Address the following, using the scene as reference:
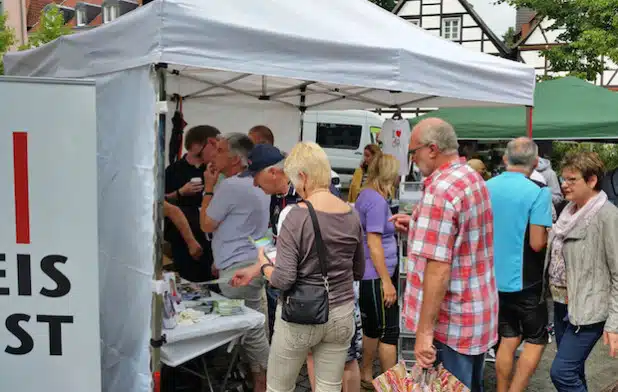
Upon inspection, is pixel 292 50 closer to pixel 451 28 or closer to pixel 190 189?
pixel 190 189

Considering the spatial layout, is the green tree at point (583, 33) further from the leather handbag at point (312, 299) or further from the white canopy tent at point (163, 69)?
the leather handbag at point (312, 299)

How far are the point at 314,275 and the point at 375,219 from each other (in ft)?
3.48

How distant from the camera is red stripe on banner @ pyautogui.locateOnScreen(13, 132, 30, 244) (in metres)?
2.05

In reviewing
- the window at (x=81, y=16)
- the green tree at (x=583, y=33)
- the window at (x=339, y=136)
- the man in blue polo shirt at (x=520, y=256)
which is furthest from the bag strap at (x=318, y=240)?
the window at (x=81, y=16)

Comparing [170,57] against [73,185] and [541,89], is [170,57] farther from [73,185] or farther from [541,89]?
[541,89]

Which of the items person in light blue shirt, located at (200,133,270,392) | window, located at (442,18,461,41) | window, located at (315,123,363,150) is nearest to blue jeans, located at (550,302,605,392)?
person in light blue shirt, located at (200,133,270,392)

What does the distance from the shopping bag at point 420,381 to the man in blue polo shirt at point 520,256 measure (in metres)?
0.97

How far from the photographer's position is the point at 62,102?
208 cm

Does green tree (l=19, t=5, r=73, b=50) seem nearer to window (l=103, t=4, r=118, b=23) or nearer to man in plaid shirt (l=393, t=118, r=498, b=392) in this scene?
man in plaid shirt (l=393, t=118, r=498, b=392)

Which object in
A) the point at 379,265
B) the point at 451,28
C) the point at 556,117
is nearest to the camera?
the point at 379,265

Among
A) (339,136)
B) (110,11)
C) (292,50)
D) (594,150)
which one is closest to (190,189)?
(292,50)

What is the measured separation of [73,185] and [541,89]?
7481mm

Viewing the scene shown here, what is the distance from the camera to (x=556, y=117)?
6996 millimetres

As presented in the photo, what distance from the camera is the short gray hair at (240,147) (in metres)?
3.57
